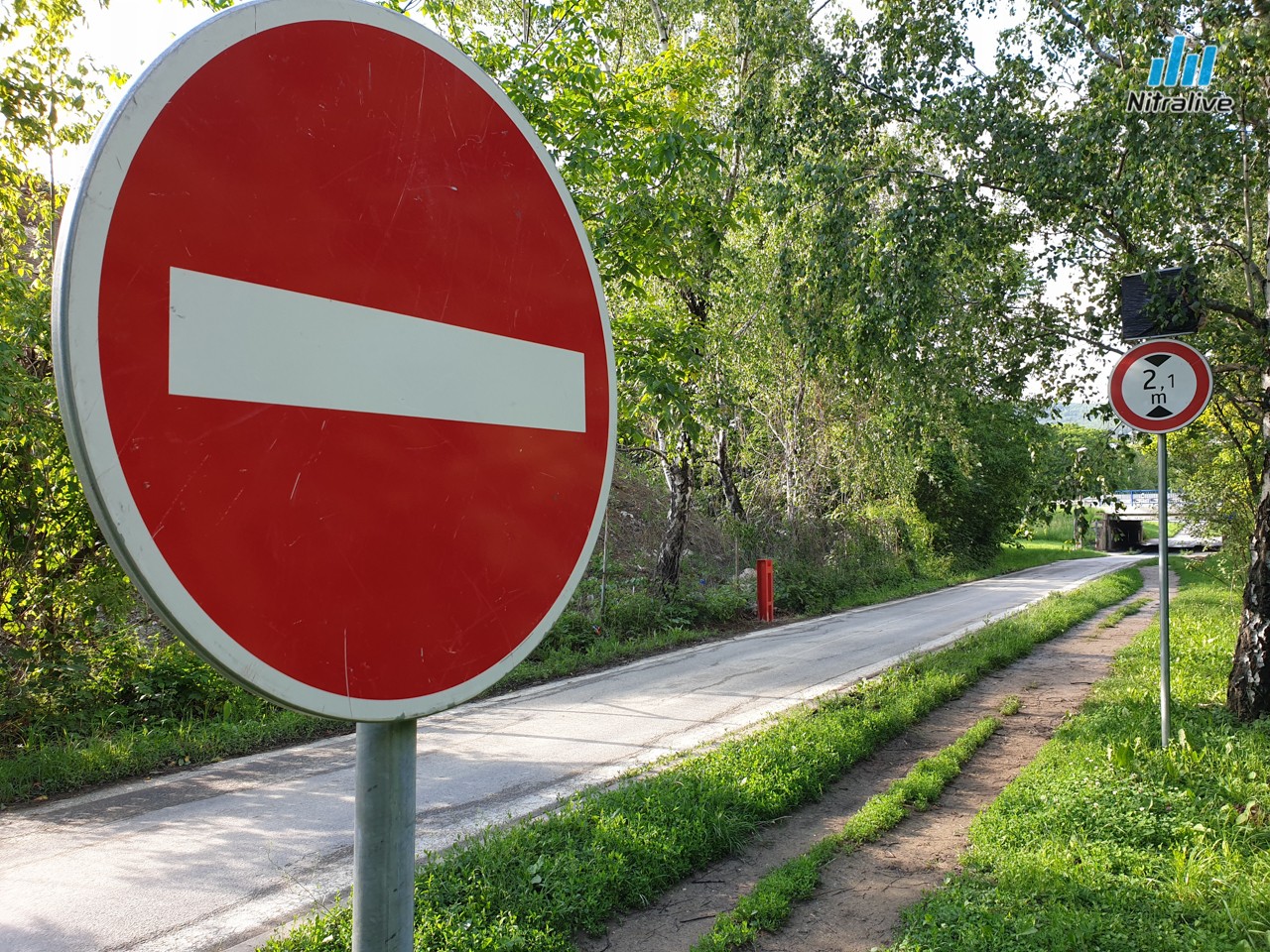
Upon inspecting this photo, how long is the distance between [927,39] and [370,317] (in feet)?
27.8

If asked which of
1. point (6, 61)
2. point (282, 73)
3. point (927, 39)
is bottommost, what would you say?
point (282, 73)

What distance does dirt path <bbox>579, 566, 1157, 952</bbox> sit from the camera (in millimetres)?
4020

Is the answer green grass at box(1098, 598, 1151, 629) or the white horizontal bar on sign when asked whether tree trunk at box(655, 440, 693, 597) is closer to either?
green grass at box(1098, 598, 1151, 629)

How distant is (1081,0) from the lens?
7.38 m

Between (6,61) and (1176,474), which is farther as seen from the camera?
(1176,474)

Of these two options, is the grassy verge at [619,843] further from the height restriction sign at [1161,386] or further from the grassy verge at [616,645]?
the height restriction sign at [1161,386]

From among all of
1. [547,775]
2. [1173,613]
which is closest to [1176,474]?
[1173,613]

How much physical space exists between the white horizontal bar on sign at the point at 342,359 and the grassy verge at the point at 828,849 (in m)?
3.47

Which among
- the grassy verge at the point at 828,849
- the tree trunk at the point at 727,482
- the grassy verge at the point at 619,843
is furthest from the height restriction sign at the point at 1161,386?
the tree trunk at the point at 727,482

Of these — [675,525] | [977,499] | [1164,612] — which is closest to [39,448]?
[1164,612]

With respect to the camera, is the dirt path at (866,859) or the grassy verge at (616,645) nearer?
the dirt path at (866,859)

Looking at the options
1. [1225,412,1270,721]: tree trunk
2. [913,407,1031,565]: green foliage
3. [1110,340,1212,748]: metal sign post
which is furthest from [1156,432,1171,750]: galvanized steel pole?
[913,407,1031,565]: green foliage

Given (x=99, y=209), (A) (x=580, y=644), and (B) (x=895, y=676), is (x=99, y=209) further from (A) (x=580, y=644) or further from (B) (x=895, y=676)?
(A) (x=580, y=644)

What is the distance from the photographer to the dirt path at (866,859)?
402cm
